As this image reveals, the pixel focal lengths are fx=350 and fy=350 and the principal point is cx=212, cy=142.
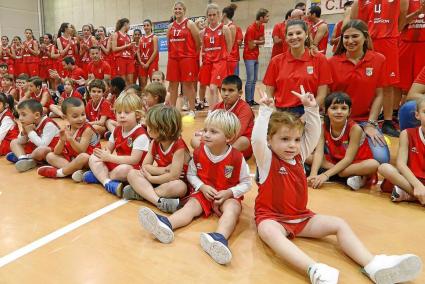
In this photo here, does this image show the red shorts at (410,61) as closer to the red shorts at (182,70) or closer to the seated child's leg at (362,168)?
the seated child's leg at (362,168)

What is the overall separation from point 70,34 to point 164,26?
5.30m

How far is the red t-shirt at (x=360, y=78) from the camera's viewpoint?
3105 mm

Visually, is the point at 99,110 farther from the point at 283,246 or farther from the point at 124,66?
the point at 283,246

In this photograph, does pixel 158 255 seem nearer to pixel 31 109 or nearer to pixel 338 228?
pixel 338 228

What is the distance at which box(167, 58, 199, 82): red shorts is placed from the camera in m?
5.70

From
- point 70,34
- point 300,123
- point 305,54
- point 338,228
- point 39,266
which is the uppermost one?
point 70,34

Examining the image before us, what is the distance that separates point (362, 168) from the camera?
2729 millimetres

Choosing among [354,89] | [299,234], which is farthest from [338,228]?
[354,89]

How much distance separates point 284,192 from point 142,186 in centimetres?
104

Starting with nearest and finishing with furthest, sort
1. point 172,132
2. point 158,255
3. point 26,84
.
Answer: point 158,255 < point 172,132 < point 26,84

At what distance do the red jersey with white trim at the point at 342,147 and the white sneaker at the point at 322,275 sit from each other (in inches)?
59.0

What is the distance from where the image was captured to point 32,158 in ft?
10.9

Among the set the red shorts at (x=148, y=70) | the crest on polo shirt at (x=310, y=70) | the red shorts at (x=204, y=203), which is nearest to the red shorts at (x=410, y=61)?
the crest on polo shirt at (x=310, y=70)

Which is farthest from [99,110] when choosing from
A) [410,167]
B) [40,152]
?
[410,167]
